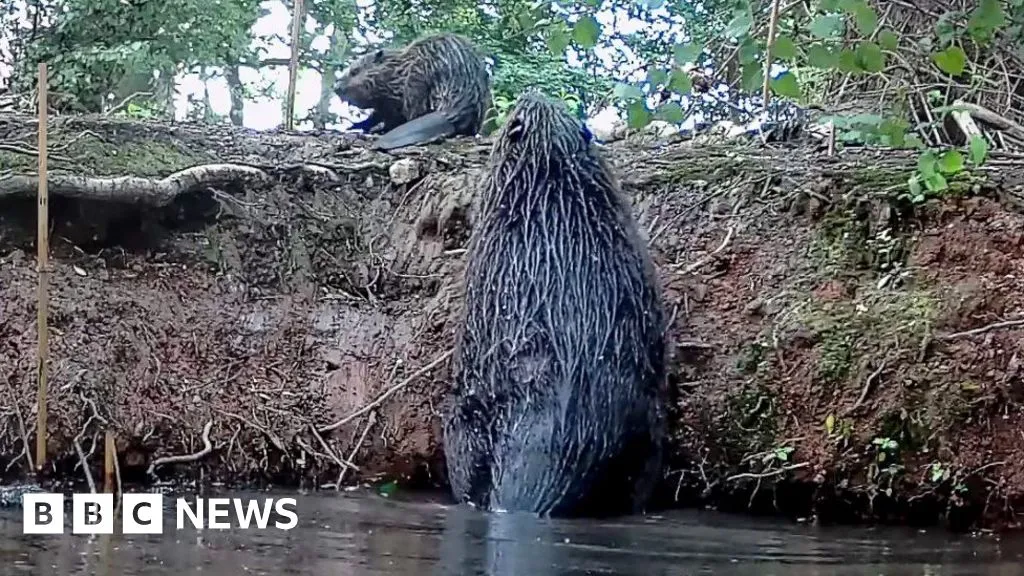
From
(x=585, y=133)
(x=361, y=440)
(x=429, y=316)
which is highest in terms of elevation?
(x=585, y=133)

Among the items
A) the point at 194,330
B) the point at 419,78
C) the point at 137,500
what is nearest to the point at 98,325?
the point at 194,330

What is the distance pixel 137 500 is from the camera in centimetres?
459

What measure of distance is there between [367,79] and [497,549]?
654 cm

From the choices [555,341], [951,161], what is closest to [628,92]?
[951,161]

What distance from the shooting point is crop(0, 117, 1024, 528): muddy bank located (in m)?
5.16

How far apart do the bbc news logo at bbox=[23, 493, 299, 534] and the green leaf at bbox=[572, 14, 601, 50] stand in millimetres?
2018

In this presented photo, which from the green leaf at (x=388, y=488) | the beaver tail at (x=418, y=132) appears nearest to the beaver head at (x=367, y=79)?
the beaver tail at (x=418, y=132)

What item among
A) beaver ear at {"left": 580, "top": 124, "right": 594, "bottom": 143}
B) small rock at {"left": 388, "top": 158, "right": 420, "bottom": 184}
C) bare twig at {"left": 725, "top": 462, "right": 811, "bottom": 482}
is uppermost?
small rock at {"left": 388, "top": 158, "right": 420, "bottom": 184}

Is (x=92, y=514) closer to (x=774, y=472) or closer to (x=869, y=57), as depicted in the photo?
(x=774, y=472)

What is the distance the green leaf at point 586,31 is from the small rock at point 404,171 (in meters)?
4.40

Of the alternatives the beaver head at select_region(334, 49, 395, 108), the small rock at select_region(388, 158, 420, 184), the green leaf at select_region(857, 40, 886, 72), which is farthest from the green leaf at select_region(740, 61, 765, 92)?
the beaver head at select_region(334, 49, 395, 108)

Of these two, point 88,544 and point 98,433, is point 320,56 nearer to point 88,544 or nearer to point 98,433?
point 98,433

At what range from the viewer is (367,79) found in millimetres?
9805

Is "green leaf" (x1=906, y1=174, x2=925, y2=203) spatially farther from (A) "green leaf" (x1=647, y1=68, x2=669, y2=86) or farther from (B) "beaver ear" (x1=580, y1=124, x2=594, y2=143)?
(A) "green leaf" (x1=647, y1=68, x2=669, y2=86)
